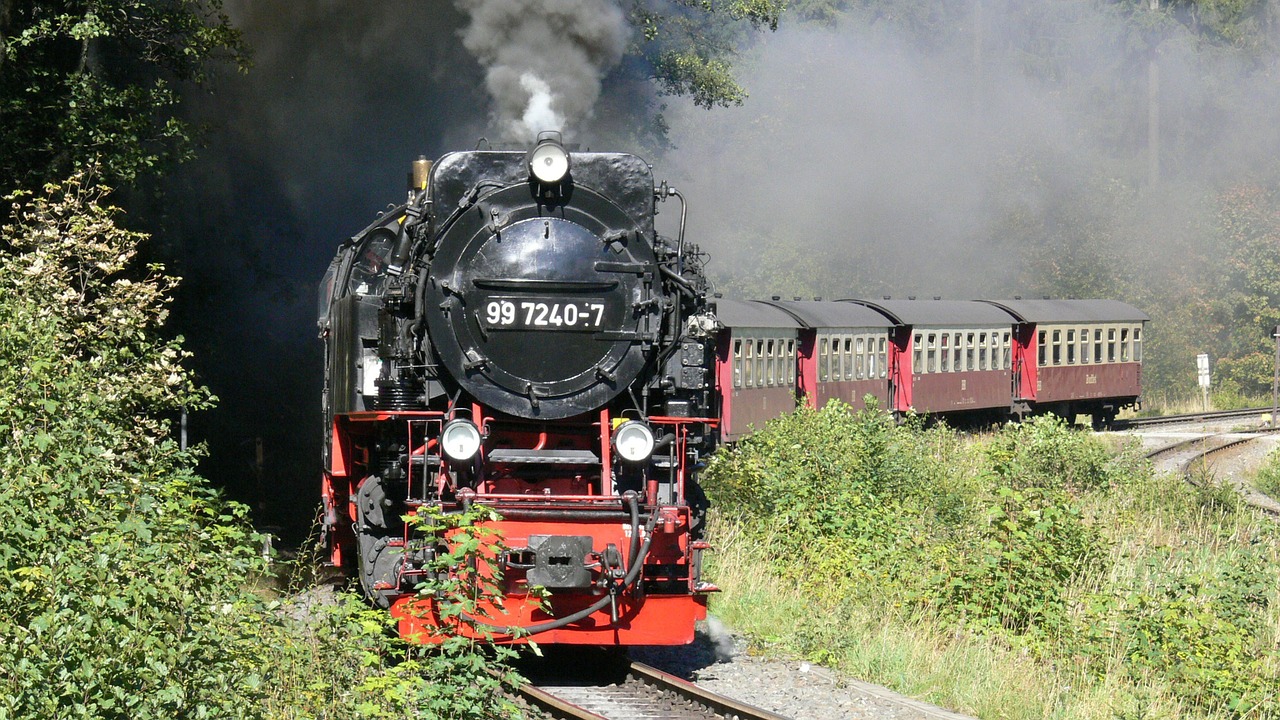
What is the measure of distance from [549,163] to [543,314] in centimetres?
85

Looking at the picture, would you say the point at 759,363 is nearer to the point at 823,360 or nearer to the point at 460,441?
the point at 823,360

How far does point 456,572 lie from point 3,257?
3.81 m

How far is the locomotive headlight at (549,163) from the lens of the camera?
7676mm

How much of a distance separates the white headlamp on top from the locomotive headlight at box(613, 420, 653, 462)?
1448 millimetres

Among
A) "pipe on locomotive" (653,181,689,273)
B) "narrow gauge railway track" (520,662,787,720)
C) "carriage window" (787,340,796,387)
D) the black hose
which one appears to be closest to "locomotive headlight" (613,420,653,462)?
the black hose

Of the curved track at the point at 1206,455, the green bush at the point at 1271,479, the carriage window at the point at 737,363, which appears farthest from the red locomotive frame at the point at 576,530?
the green bush at the point at 1271,479

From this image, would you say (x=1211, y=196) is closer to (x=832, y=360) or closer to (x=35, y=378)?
(x=832, y=360)

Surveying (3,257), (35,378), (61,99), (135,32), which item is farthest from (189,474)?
(135,32)

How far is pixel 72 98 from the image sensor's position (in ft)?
34.9

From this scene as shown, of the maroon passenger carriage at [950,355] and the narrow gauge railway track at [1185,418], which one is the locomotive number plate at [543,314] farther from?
the narrow gauge railway track at [1185,418]

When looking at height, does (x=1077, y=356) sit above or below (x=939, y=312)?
below

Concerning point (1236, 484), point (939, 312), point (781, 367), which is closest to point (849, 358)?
point (781, 367)

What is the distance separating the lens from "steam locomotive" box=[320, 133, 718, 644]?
7.30 meters

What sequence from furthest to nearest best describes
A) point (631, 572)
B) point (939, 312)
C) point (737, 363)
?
point (939, 312), point (737, 363), point (631, 572)
